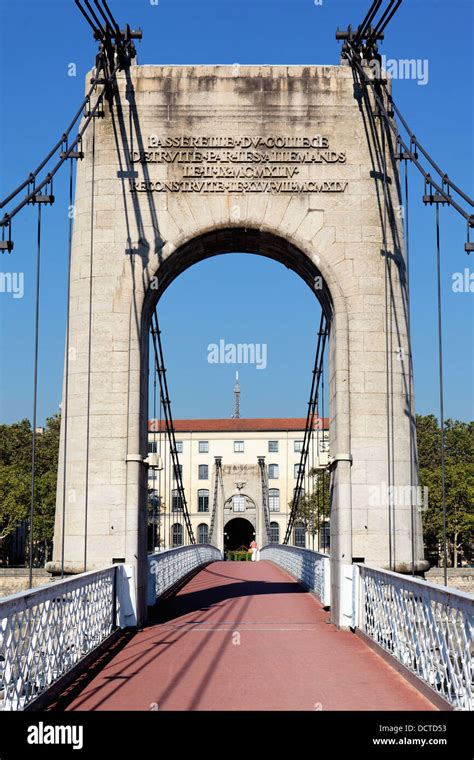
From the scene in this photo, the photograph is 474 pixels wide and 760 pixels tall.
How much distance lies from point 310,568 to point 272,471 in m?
58.4

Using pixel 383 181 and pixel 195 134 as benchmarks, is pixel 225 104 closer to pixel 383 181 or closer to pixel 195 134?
pixel 195 134

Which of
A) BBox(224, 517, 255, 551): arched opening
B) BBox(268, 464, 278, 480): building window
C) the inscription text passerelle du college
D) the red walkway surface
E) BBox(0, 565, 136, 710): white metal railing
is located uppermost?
the inscription text passerelle du college

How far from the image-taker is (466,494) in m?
47.3

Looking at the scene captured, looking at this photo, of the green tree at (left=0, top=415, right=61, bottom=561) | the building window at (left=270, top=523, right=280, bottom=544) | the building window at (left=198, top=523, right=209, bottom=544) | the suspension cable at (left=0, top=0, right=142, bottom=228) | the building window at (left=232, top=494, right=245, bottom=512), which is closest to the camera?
the suspension cable at (left=0, top=0, right=142, bottom=228)

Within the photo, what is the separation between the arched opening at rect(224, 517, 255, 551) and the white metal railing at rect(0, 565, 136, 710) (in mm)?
63225

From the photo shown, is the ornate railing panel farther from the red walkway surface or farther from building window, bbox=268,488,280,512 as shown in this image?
building window, bbox=268,488,280,512

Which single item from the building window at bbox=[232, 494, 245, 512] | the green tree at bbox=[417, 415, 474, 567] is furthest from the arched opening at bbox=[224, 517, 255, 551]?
the green tree at bbox=[417, 415, 474, 567]

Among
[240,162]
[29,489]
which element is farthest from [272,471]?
[240,162]

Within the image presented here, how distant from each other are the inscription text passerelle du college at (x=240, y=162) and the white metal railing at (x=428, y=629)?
5.29 meters

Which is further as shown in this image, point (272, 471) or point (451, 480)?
point (272, 471)

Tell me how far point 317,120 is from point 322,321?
4852 mm

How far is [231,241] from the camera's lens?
1327 centimetres

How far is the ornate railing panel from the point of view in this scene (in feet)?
20.1

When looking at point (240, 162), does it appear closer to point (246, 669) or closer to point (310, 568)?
point (246, 669)
